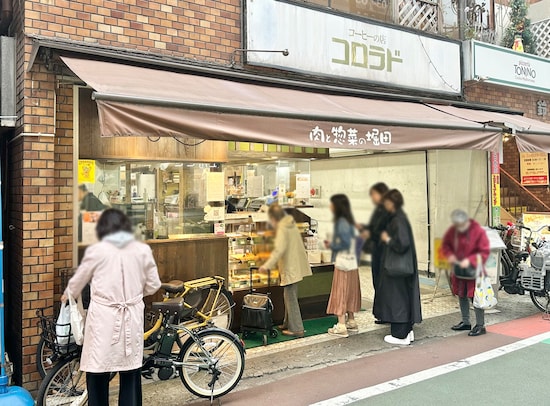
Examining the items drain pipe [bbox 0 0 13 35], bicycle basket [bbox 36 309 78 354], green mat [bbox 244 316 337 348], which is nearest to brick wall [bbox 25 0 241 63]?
drain pipe [bbox 0 0 13 35]

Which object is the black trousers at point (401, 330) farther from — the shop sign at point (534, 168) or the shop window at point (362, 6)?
the shop sign at point (534, 168)

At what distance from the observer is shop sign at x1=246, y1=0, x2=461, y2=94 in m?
6.78

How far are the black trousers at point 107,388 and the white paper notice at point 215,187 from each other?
3196 millimetres

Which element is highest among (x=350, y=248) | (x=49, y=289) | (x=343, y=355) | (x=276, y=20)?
(x=276, y=20)

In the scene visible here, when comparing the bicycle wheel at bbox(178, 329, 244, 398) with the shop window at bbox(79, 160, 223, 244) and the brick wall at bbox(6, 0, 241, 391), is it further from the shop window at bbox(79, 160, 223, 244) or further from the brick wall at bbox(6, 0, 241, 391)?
the brick wall at bbox(6, 0, 241, 391)

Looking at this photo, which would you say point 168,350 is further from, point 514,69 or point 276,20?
point 514,69

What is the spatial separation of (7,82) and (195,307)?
3287 mm

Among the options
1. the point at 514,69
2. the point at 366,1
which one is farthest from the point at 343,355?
the point at 514,69

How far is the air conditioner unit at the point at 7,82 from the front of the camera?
5336mm

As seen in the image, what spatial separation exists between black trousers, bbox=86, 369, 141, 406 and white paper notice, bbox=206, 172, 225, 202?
3196mm

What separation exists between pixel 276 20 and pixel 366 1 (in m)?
1.77

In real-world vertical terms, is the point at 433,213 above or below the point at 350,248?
above

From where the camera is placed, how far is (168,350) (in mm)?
4664

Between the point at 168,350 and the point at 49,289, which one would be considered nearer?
the point at 168,350
